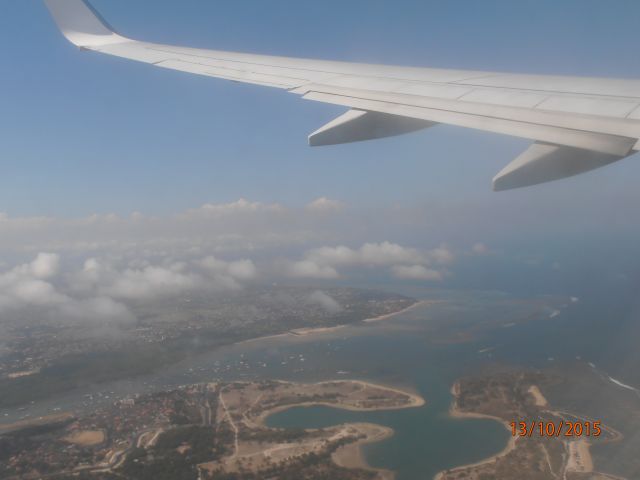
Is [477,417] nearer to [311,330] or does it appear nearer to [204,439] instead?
[204,439]

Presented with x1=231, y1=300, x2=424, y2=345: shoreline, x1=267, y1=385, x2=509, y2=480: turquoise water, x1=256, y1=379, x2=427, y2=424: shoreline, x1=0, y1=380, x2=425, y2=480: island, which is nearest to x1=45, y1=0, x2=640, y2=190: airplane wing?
x1=0, y1=380, x2=425, y2=480: island

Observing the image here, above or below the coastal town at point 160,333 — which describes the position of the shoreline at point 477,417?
above

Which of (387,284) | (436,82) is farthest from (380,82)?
(387,284)

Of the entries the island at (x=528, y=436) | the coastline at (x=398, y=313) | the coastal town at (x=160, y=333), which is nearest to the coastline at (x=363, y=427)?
the island at (x=528, y=436)

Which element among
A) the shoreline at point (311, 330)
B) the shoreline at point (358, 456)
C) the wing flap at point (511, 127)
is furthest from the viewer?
the shoreline at point (311, 330)

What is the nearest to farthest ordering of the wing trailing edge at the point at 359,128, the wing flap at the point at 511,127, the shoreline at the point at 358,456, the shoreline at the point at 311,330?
1. the wing flap at the point at 511,127
2. the wing trailing edge at the point at 359,128
3. the shoreline at the point at 358,456
4. the shoreline at the point at 311,330

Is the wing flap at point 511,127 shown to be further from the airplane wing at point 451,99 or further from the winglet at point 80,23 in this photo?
the winglet at point 80,23

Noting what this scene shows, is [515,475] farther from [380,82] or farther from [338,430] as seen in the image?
[380,82]

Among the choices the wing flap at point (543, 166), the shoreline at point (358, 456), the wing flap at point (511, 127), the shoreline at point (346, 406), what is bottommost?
the shoreline at point (346, 406)
